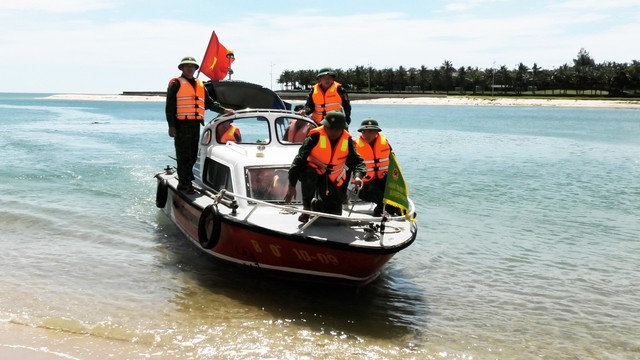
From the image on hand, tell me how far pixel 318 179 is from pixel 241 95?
4.55 metres

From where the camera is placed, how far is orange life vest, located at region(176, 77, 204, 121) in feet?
32.4

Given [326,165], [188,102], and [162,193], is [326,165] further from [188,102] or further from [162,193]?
[162,193]

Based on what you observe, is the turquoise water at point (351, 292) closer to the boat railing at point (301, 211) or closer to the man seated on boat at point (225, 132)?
the boat railing at point (301, 211)

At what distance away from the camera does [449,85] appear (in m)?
146

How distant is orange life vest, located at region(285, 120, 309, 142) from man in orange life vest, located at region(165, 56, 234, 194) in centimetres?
149

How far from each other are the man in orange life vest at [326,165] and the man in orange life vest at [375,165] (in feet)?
1.72

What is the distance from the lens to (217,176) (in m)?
10.1

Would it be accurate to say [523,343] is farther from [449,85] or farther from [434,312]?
[449,85]

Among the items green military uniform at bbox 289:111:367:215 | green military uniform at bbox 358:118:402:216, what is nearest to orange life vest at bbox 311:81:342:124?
green military uniform at bbox 358:118:402:216

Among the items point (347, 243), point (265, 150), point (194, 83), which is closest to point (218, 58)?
point (194, 83)

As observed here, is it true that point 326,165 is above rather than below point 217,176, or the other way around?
above

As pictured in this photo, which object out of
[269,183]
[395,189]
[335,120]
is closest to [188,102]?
[269,183]

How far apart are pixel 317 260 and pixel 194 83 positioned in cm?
401

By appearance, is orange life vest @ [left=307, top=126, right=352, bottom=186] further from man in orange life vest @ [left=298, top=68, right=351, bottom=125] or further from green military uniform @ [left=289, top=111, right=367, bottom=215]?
man in orange life vest @ [left=298, top=68, right=351, bottom=125]
